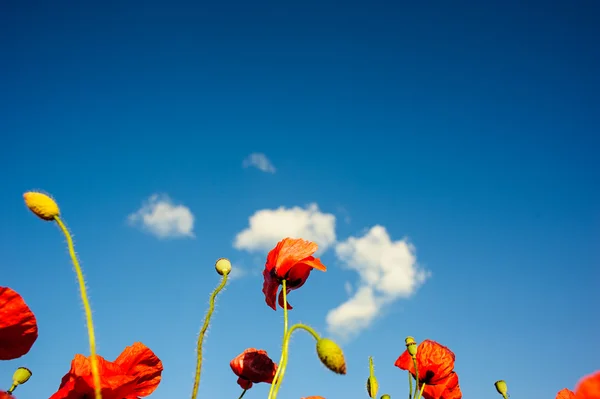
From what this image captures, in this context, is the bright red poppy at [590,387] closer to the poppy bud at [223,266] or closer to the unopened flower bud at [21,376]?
the poppy bud at [223,266]

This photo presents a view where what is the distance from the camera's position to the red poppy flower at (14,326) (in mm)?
1321

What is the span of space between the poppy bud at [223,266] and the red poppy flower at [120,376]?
0.42m

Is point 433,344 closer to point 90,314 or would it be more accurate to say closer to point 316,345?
point 316,345

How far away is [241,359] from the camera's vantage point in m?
2.13

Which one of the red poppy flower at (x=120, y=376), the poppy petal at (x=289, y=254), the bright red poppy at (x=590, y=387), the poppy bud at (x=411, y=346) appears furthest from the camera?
the poppy bud at (x=411, y=346)

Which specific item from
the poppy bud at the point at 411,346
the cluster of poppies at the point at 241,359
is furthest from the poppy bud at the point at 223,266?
the poppy bud at the point at 411,346

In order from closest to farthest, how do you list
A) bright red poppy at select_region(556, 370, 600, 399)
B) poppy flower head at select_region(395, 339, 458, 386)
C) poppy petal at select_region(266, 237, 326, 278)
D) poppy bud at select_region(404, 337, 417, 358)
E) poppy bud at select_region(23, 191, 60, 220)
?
1. bright red poppy at select_region(556, 370, 600, 399)
2. poppy bud at select_region(23, 191, 60, 220)
3. poppy petal at select_region(266, 237, 326, 278)
4. poppy bud at select_region(404, 337, 417, 358)
5. poppy flower head at select_region(395, 339, 458, 386)

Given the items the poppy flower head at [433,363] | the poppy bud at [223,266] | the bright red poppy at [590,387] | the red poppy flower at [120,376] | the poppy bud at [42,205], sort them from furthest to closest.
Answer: the poppy flower head at [433,363]
the poppy bud at [223,266]
the red poppy flower at [120,376]
the poppy bud at [42,205]
the bright red poppy at [590,387]

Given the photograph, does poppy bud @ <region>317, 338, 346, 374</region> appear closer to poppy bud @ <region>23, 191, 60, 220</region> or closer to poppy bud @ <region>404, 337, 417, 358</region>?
poppy bud @ <region>23, 191, 60, 220</region>

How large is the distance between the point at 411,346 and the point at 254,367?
0.89m

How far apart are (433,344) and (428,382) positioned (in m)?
0.21

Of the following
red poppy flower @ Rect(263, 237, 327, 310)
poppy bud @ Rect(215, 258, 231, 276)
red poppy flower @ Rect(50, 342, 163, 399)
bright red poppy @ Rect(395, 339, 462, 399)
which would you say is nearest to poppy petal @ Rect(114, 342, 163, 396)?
red poppy flower @ Rect(50, 342, 163, 399)

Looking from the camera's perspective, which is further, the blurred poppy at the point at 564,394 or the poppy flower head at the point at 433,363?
the poppy flower head at the point at 433,363

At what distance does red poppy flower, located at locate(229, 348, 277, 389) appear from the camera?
203cm
